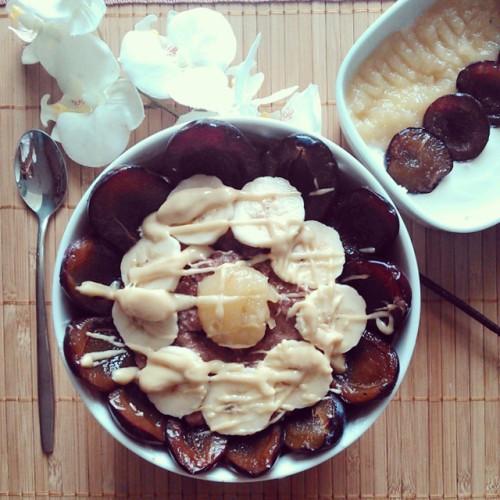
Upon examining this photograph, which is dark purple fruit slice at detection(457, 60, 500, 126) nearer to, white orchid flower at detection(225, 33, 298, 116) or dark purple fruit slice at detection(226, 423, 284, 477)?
white orchid flower at detection(225, 33, 298, 116)

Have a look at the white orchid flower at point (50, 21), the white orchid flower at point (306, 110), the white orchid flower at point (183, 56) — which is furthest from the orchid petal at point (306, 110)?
the white orchid flower at point (50, 21)

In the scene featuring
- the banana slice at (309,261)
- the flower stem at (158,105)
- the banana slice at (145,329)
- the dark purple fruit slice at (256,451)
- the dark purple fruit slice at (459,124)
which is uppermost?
the flower stem at (158,105)

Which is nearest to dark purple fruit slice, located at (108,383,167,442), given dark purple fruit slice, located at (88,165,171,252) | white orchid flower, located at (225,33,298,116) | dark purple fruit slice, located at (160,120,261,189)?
dark purple fruit slice, located at (88,165,171,252)

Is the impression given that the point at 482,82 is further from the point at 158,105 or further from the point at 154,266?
the point at 154,266

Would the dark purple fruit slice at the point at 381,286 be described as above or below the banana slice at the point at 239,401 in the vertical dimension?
above

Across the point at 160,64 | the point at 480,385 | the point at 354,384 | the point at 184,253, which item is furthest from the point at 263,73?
the point at 480,385

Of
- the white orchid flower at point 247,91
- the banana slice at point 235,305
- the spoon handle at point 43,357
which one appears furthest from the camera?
the spoon handle at point 43,357

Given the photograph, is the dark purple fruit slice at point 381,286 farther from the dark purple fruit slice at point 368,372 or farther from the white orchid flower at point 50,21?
the white orchid flower at point 50,21
